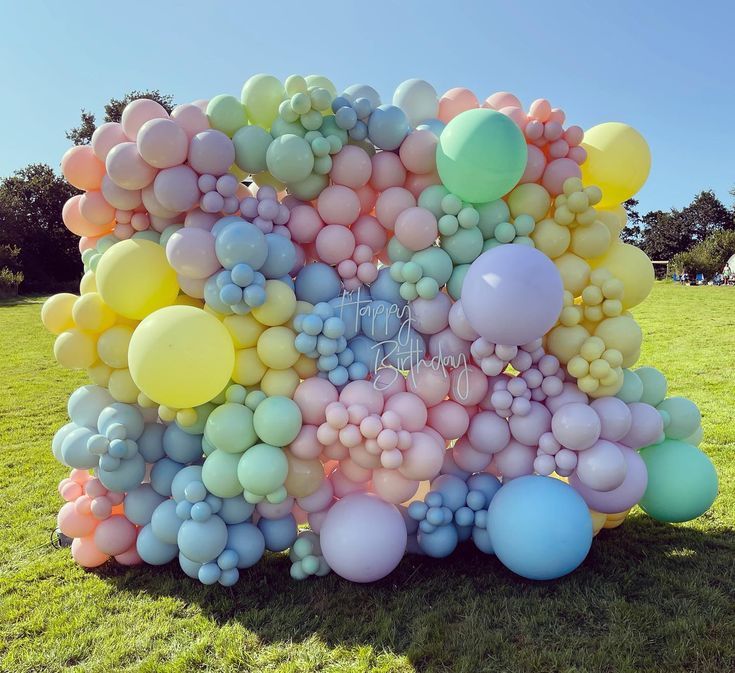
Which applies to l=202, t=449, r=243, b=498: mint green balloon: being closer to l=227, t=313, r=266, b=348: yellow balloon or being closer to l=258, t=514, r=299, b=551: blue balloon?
l=258, t=514, r=299, b=551: blue balloon

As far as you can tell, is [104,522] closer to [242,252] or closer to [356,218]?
[242,252]

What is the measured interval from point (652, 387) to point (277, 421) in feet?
7.14

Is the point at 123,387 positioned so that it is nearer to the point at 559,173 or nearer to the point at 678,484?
Answer: the point at 559,173

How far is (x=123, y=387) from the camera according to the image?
9.83 ft

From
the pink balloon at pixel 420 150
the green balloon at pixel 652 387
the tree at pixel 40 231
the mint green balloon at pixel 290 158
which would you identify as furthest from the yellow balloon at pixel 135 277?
the tree at pixel 40 231

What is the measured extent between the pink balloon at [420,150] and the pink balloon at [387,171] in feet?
0.18

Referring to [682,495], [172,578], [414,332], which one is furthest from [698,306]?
[172,578]

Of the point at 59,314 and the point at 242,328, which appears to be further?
the point at 59,314

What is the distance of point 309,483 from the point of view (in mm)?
2855

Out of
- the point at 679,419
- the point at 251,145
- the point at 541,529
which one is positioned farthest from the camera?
the point at 679,419

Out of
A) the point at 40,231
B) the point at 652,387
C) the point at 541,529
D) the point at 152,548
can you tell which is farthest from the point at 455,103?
the point at 40,231

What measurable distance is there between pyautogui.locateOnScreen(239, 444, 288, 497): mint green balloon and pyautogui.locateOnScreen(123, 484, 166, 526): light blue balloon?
24.1 inches

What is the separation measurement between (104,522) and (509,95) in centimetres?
321

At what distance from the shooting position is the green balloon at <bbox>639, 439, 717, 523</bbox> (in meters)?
3.15
